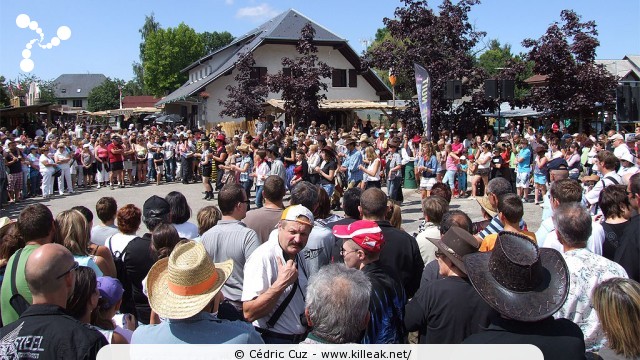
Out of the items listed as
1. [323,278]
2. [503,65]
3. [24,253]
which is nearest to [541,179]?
[323,278]

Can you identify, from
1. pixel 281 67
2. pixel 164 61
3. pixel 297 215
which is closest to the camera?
pixel 297 215

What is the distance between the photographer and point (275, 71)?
35.7 meters

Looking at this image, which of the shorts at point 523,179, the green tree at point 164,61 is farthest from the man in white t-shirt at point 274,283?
the green tree at point 164,61

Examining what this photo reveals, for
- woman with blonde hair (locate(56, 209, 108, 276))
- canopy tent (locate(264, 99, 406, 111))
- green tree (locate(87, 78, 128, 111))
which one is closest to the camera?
woman with blonde hair (locate(56, 209, 108, 276))

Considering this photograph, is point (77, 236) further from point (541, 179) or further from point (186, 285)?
point (541, 179)

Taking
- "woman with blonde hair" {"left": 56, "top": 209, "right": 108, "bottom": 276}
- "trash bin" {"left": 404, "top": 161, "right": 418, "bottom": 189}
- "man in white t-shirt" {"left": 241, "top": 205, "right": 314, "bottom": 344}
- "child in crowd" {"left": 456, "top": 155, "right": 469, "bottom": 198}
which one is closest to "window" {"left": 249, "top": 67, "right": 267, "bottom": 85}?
"trash bin" {"left": 404, "top": 161, "right": 418, "bottom": 189}

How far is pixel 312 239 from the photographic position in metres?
3.98

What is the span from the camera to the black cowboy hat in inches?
88.2

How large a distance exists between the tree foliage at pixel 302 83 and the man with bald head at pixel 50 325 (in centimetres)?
2527

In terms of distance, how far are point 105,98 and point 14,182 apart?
73856mm

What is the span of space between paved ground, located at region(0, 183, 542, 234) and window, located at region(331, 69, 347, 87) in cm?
2142

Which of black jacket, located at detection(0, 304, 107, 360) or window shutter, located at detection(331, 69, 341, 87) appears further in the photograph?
window shutter, located at detection(331, 69, 341, 87)

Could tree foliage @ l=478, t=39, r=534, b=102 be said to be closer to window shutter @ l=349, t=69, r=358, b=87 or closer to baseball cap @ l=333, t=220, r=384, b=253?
window shutter @ l=349, t=69, r=358, b=87

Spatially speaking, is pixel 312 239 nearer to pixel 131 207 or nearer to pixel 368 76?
pixel 131 207
